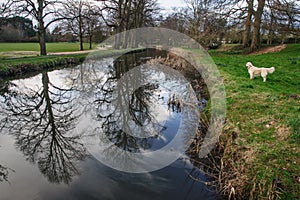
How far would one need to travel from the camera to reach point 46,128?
6809mm

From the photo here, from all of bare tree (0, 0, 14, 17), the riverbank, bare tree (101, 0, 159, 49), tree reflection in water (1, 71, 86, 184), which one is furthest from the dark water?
bare tree (101, 0, 159, 49)

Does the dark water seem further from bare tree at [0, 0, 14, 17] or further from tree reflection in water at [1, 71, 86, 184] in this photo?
bare tree at [0, 0, 14, 17]

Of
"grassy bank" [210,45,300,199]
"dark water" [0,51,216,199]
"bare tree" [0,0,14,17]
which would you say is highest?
"bare tree" [0,0,14,17]

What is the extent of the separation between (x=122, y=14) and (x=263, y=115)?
27.9m

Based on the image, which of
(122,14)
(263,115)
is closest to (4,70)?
(263,115)

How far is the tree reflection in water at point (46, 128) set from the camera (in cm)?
504

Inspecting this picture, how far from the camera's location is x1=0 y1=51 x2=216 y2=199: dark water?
4.12m

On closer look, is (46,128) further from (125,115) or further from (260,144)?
(260,144)

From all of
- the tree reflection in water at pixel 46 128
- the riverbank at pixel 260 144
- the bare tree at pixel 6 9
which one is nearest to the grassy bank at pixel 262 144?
the riverbank at pixel 260 144

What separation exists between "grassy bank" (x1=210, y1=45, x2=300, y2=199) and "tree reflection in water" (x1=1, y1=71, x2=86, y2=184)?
10.8 feet

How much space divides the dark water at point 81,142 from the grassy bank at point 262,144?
66 cm

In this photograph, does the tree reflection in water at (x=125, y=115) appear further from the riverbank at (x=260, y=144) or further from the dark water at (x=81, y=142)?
the riverbank at (x=260, y=144)

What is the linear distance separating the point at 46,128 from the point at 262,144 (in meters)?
5.95

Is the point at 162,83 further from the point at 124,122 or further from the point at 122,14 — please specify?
the point at 122,14
